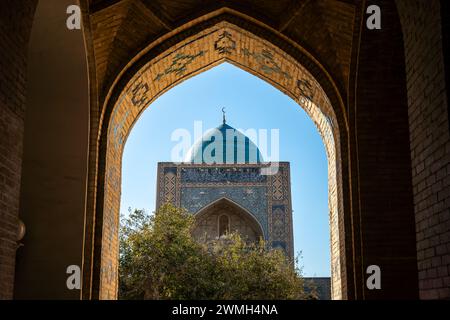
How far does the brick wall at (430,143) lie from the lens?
2.97m

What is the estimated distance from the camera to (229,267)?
1259 cm

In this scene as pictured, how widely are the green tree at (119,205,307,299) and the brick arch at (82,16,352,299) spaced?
4.95m

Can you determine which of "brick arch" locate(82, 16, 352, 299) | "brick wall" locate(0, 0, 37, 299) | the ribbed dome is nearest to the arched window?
the ribbed dome

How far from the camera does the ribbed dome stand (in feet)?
59.9

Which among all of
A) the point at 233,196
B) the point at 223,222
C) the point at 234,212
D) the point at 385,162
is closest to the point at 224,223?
the point at 223,222

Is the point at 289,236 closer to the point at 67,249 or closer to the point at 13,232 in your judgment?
the point at 67,249

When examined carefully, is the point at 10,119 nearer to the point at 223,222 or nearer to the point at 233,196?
the point at 233,196

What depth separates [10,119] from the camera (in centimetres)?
340

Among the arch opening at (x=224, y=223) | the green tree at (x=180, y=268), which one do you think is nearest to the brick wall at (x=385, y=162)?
the green tree at (x=180, y=268)

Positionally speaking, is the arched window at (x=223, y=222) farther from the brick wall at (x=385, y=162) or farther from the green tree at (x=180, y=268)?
the brick wall at (x=385, y=162)

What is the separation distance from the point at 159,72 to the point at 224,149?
11.4 m

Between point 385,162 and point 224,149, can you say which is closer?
point 385,162

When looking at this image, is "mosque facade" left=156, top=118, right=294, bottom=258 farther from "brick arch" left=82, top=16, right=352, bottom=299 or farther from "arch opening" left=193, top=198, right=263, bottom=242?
"brick arch" left=82, top=16, right=352, bottom=299

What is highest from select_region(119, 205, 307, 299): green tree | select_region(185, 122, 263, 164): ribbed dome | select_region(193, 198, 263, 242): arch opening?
select_region(185, 122, 263, 164): ribbed dome
